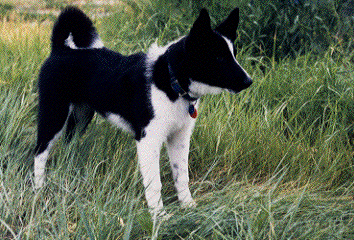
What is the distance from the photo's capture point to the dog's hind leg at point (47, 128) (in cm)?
284

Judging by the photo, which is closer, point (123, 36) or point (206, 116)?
point (206, 116)

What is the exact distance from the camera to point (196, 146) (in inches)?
121

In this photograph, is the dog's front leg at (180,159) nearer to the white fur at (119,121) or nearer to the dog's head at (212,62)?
the white fur at (119,121)

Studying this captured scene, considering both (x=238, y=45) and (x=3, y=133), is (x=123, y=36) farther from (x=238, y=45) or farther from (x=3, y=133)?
(x=3, y=133)

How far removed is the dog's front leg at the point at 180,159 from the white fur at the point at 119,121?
248mm

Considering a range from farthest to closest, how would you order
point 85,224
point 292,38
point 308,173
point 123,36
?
point 123,36, point 292,38, point 308,173, point 85,224

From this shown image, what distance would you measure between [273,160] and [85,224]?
1488 mm

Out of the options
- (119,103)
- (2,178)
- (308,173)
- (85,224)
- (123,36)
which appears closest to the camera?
(85,224)

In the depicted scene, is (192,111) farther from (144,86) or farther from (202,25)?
(202,25)

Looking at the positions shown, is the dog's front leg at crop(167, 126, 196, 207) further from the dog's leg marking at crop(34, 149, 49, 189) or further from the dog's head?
the dog's leg marking at crop(34, 149, 49, 189)

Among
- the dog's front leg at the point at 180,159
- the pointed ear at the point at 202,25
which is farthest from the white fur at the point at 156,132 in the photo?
the pointed ear at the point at 202,25

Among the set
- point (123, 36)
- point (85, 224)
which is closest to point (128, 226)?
point (85, 224)

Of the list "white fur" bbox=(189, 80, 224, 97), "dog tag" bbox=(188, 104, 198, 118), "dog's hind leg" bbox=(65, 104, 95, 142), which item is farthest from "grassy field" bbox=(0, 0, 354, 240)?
"white fur" bbox=(189, 80, 224, 97)

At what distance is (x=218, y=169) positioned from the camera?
9.71ft
